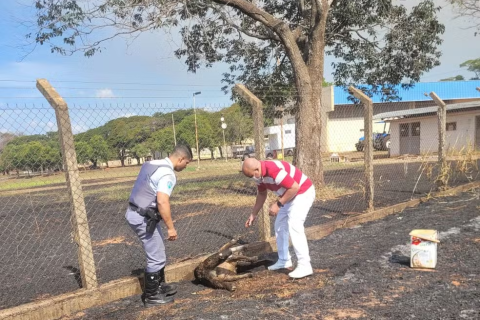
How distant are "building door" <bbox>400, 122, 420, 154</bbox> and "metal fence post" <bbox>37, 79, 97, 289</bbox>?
25.7 meters

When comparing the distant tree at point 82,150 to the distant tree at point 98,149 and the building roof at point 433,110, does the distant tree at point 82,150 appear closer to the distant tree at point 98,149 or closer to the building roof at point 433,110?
the distant tree at point 98,149

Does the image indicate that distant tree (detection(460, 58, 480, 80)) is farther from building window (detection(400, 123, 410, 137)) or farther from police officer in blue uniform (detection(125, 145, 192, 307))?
police officer in blue uniform (detection(125, 145, 192, 307))

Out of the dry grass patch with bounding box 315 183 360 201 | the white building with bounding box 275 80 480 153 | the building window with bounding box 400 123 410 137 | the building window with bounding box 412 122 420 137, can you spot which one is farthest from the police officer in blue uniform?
the white building with bounding box 275 80 480 153

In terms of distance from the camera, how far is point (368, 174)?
6.80 meters

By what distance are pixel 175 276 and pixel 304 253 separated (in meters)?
1.49

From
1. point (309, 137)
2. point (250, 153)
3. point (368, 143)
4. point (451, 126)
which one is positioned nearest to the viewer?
point (368, 143)

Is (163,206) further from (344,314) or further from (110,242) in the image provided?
(110,242)

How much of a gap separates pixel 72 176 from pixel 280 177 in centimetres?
204

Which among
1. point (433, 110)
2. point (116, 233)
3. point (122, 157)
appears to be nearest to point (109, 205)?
point (116, 233)

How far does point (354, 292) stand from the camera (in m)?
3.66

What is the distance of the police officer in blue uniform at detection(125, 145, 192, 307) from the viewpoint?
363cm

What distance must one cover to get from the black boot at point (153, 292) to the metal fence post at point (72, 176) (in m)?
0.60

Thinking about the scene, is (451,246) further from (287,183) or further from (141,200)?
(141,200)

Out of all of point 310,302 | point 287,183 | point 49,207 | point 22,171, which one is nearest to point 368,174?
point 287,183
